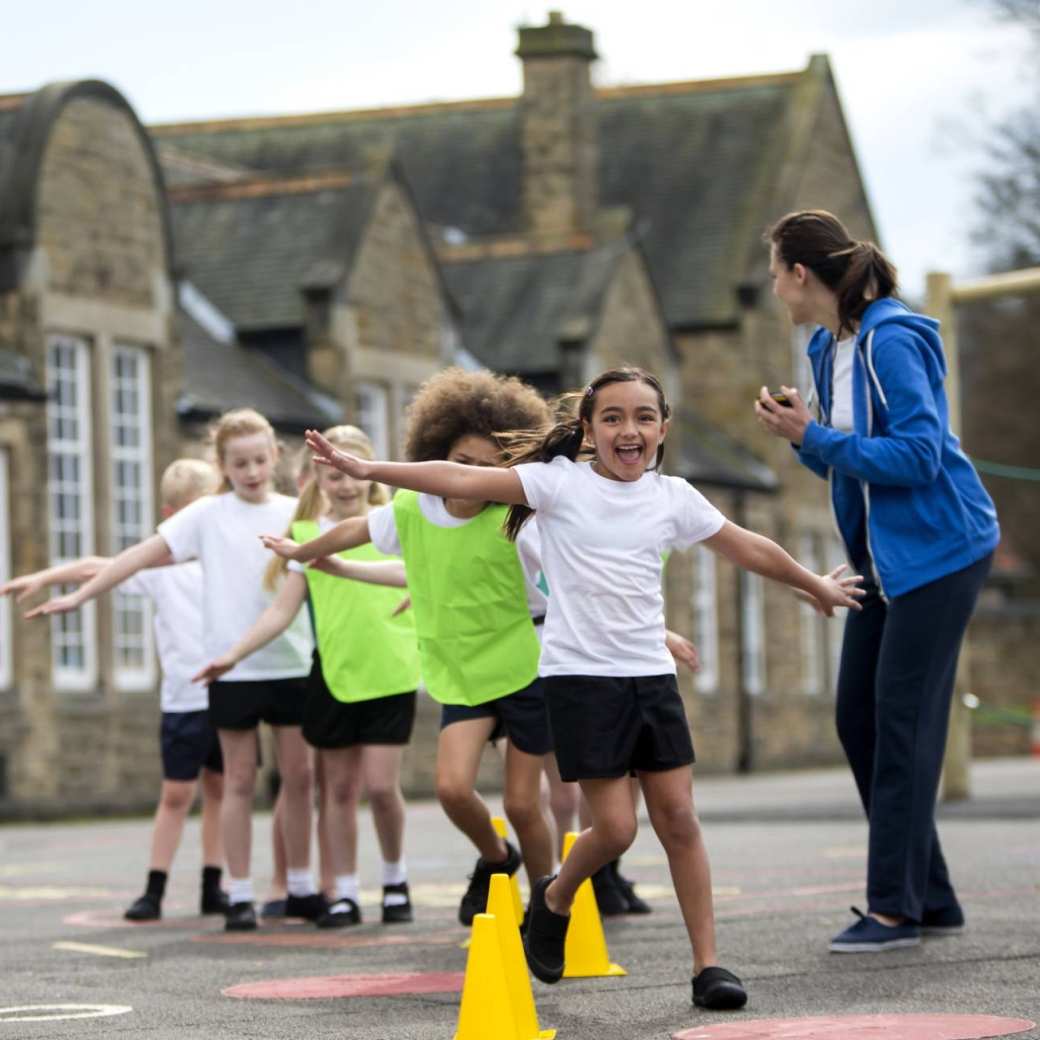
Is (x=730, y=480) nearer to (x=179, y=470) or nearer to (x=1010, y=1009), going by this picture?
(x=179, y=470)

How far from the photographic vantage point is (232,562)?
10.4 metres

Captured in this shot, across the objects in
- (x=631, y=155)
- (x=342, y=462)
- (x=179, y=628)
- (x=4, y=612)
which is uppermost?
(x=631, y=155)

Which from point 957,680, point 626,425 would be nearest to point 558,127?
point 957,680

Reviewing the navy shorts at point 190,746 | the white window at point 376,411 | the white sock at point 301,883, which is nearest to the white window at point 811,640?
the white window at point 376,411

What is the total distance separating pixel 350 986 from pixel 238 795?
2.65m

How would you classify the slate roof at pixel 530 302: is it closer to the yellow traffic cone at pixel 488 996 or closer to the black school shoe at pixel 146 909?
the black school shoe at pixel 146 909

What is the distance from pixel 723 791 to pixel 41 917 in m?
18.1

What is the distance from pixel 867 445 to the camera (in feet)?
26.6

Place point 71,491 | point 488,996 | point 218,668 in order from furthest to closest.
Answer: point 71,491, point 218,668, point 488,996

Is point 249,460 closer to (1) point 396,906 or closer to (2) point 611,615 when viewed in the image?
(1) point 396,906

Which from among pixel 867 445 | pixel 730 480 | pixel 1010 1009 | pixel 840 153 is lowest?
pixel 1010 1009

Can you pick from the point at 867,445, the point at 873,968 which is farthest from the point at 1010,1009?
the point at 867,445

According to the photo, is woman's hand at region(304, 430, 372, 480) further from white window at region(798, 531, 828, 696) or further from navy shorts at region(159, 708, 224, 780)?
white window at region(798, 531, 828, 696)

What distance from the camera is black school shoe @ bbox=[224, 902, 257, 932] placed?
10031mm
